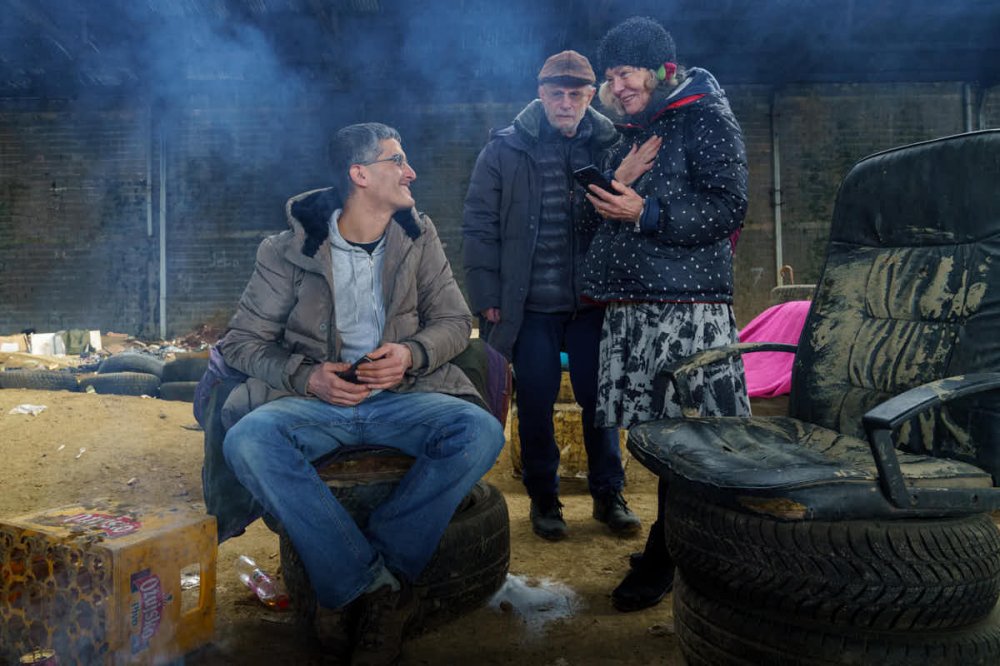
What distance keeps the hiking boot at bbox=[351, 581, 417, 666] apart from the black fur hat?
189 cm

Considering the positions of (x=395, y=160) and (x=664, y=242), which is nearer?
(x=664, y=242)

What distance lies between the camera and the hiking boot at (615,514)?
3.18 m

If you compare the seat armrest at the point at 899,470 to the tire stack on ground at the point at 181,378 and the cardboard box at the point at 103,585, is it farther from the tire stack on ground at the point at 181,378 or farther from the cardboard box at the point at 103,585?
the tire stack on ground at the point at 181,378

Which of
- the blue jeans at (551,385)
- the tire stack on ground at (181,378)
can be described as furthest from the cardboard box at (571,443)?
the tire stack on ground at (181,378)

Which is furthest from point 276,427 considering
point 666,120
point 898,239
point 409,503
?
point 898,239

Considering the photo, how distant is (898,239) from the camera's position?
2322 mm

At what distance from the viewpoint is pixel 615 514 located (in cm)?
322

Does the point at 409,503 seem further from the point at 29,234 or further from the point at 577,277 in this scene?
the point at 29,234

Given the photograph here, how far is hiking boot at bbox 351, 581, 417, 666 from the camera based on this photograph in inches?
78.0

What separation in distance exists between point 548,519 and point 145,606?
1.78 meters

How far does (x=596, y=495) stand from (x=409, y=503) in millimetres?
1417

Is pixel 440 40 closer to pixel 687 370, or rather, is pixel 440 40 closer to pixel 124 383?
pixel 124 383

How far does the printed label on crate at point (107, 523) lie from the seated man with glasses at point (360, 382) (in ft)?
1.01

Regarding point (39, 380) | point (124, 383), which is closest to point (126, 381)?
point (124, 383)
